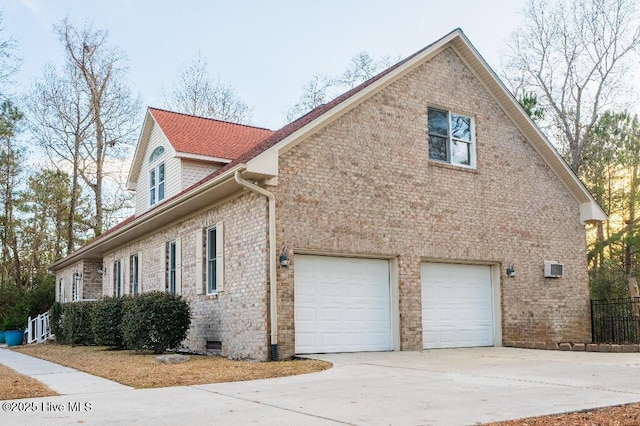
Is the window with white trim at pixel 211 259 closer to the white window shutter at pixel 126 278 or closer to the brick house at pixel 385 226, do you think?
the brick house at pixel 385 226

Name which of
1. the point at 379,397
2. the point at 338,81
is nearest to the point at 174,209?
the point at 379,397

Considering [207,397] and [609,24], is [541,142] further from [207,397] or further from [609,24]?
[609,24]

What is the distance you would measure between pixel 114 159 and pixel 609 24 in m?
25.4

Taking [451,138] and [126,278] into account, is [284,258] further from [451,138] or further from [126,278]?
[126,278]

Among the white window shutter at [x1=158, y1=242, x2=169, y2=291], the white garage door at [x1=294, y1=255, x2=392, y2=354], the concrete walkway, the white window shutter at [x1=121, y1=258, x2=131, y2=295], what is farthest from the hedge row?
the white window shutter at [x1=121, y1=258, x2=131, y2=295]

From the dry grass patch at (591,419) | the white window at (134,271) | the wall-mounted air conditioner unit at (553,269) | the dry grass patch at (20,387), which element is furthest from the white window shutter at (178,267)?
the dry grass patch at (591,419)

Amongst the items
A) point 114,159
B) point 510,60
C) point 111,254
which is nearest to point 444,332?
point 111,254

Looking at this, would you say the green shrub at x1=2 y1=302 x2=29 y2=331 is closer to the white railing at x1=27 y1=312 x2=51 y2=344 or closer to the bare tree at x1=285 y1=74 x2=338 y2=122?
the white railing at x1=27 y1=312 x2=51 y2=344

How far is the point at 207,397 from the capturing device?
743 centimetres

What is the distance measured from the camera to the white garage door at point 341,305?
12.9 metres

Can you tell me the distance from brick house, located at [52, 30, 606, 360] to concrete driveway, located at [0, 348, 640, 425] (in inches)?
116

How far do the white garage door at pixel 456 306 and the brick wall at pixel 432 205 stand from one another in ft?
1.27

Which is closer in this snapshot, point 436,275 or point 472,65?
point 436,275

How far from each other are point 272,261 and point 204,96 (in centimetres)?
2569
